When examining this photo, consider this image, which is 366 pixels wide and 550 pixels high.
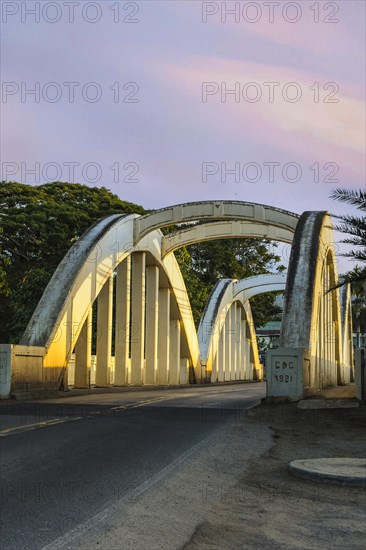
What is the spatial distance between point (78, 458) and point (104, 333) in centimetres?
1890

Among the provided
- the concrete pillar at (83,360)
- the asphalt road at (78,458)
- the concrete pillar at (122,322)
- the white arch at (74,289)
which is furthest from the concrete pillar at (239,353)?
the asphalt road at (78,458)

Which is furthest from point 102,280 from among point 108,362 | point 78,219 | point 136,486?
point 136,486

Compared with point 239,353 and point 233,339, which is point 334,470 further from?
point 239,353

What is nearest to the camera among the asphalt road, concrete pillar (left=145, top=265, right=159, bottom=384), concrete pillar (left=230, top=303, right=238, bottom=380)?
the asphalt road

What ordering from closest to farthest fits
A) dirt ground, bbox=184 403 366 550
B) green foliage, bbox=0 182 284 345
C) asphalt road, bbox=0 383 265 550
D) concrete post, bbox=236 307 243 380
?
dirt ground, bbox=184 403 366 550 < asphalt road, bbox=0 383 265 550 < green foliage, bbox=0 182 284 345 < concrete post, bbox=236 307 243 380

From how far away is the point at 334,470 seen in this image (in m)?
8.31

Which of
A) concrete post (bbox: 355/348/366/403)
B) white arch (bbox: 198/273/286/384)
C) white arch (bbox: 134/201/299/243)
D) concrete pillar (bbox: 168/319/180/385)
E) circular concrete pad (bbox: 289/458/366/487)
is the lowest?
circular concrete pad (bbox: 289/458/366/487)

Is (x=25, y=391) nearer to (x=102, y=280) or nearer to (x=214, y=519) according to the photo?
(x=102, y=280)

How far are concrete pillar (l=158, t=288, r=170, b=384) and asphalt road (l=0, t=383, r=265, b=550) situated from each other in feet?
59.5

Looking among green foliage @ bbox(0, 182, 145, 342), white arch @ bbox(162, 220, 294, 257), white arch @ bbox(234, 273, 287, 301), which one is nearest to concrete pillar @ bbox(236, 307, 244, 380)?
white arch @ bbox(234, 273, 287, 301)

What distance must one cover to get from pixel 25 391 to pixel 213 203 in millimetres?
13095

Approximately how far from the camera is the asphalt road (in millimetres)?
5992

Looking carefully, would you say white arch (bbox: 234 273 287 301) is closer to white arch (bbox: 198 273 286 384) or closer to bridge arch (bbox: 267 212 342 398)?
white arch (bbox: 198 273 286 384)

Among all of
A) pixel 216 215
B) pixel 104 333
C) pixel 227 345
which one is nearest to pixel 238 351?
pixel 227 345
